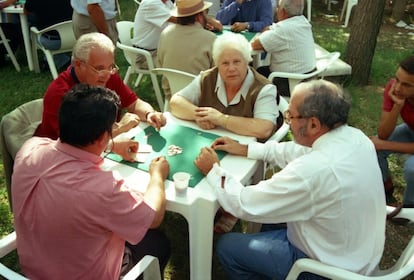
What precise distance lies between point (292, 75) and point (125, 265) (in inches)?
98.2

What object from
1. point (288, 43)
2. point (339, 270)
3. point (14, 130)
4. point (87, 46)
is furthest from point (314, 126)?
point (288, 43)

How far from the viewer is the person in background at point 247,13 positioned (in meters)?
4.99

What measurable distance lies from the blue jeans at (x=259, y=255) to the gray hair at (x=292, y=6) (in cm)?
249

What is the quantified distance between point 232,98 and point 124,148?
860 mm

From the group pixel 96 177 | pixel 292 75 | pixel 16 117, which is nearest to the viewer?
pixel 96 177

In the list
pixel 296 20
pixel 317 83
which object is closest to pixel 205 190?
pixel 317 83

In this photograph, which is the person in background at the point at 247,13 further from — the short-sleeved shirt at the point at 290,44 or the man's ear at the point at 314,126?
the man's ear at the point at 314,126

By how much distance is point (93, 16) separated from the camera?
449 cm

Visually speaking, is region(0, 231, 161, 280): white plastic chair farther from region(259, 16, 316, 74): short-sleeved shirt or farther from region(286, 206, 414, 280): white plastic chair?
region(259, 16, 316, 74): short-sleeved shirt

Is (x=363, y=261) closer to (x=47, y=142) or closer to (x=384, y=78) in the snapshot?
(x=47, y=142)

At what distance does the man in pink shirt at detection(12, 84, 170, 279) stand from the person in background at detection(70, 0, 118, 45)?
3.07 meters

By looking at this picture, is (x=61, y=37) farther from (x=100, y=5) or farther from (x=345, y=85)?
(x=345, y=85)

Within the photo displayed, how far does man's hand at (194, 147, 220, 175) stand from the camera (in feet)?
6.73

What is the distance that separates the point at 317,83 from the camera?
192 centimetres
